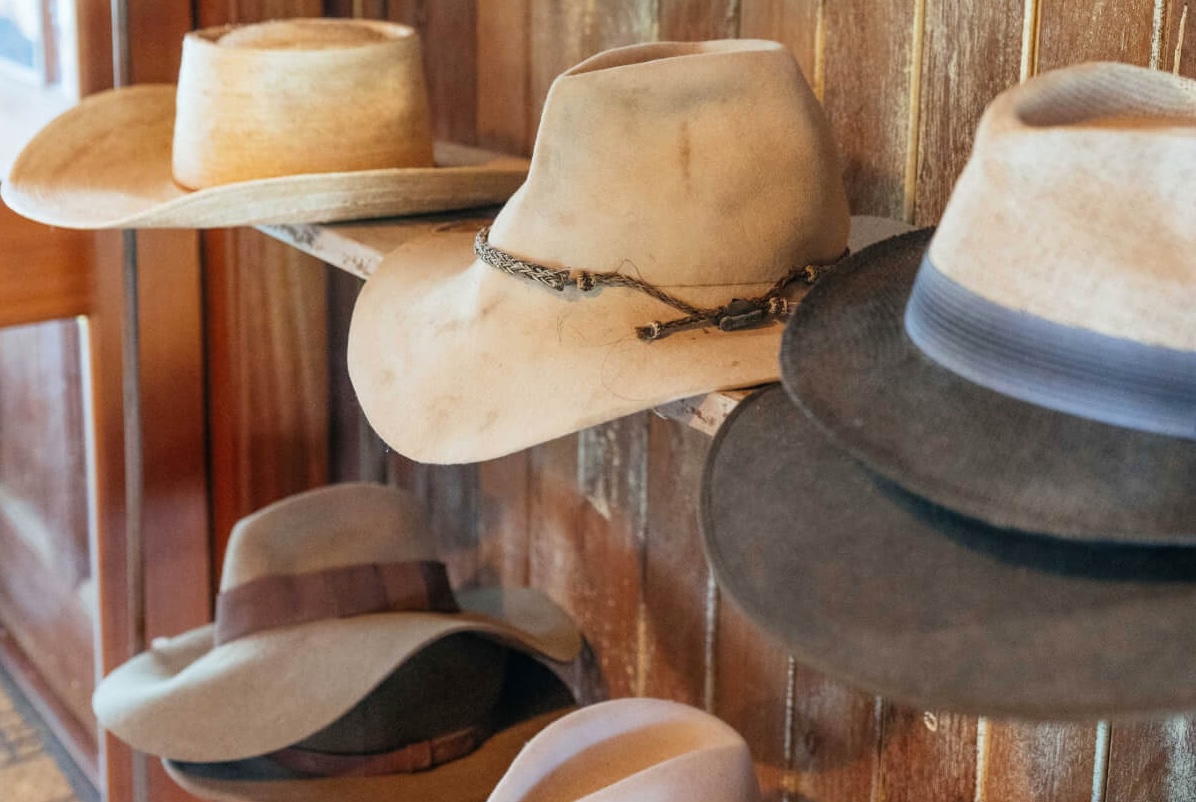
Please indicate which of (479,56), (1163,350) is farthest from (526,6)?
(1163,350)

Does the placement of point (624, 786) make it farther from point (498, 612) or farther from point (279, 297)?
point (279, 297)

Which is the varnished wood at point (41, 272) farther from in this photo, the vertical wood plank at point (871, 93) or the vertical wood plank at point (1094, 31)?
the vertical wood plank at point (1094, 31)

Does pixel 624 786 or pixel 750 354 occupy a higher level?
pixel 750 354

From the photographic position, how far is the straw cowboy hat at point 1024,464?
1.33 feet

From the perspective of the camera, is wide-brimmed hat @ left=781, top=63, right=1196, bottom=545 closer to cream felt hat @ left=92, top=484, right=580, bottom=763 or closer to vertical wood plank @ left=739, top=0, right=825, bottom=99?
vertical wood plank @ left=739, top=0, right=825, bottom=99

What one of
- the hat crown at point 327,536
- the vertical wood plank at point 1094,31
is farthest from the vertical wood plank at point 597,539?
the vertical wood plank at point 1094,31

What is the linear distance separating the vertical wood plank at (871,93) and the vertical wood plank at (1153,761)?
343mm

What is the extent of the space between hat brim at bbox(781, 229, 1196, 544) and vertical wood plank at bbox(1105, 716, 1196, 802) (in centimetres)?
34

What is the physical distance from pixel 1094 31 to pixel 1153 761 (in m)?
0.41

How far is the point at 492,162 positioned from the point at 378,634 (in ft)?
1.28

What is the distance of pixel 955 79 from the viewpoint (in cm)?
74

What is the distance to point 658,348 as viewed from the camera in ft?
1.96

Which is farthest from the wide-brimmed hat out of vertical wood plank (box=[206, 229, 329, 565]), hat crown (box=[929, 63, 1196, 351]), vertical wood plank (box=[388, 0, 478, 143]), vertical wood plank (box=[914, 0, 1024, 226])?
vertical wood plank (box=[206, 229, 329, 565])

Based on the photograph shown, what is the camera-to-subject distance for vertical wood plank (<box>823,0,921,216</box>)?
0.78 m
